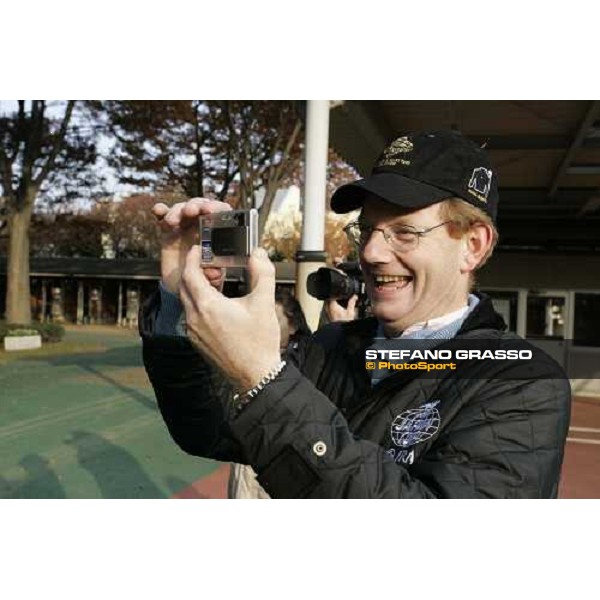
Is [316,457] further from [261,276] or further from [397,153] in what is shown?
[397,153]

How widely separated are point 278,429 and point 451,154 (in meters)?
0.59

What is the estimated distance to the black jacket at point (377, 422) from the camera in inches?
33.7

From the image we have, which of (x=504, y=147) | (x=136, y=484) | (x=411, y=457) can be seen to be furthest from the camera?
(x=504, y=147)

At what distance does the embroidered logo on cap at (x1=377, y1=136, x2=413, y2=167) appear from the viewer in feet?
3.78

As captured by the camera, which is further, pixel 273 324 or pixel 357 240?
pixel 357 240

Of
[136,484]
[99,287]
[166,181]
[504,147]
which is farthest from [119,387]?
[99,287]

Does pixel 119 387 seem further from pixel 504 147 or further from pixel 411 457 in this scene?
pixel 411 457

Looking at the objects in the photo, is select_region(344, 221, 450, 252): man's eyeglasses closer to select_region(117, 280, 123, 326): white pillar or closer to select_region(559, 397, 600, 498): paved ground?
select_region(559, 397, 600, 498): paved ground

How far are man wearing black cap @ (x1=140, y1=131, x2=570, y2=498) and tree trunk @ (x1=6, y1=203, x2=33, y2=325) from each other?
1335 centimetres

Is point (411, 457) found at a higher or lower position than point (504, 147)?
lower

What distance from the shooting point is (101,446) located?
572 centimetres

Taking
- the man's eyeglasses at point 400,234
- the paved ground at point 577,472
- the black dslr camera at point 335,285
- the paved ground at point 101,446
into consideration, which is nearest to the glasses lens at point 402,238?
the man's eyeglasses at point 400,234

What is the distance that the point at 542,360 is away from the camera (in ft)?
3.70

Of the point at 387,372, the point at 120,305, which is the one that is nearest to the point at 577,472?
the point at 387,372
